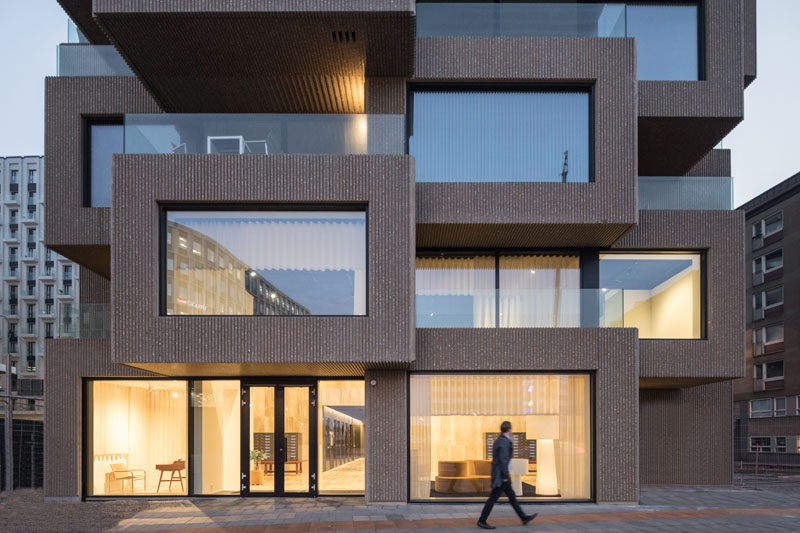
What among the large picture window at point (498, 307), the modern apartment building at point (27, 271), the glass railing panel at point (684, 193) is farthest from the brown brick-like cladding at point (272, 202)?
the modern apartment building at point (27, 271)

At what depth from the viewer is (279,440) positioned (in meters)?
13.8

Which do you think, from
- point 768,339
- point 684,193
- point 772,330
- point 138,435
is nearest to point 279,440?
point 138,435

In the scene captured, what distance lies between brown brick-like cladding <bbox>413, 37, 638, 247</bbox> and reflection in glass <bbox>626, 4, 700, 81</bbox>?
2068mm

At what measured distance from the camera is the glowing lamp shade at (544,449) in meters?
12.7

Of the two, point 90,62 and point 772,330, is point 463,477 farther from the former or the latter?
point 772,330

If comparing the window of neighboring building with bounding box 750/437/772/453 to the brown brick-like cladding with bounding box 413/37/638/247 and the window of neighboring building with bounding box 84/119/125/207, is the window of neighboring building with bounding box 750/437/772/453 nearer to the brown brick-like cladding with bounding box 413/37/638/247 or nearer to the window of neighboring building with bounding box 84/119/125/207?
the brown brick-like cladding with bounding box 413/37/638/247

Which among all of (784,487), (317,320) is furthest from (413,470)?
(784,487)

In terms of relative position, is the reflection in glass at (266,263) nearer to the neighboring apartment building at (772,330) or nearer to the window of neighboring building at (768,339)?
the neighboring apartment building at (772,330)

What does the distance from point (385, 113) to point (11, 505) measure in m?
10.7

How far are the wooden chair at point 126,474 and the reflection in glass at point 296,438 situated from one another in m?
3.11

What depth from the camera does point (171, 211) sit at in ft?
38.9

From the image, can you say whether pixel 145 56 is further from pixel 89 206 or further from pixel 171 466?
pixel 171 466

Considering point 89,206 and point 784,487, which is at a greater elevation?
point 89,206

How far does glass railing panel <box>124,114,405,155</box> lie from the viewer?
1188cm
